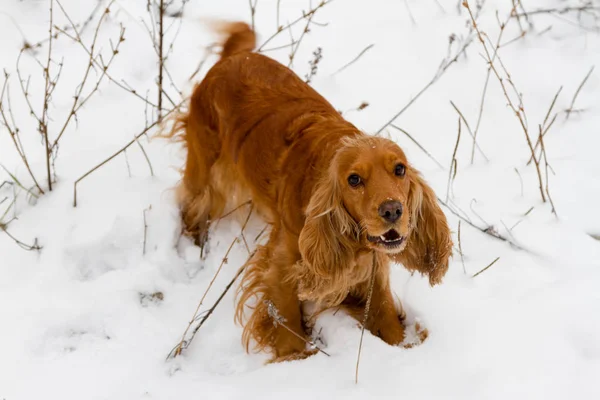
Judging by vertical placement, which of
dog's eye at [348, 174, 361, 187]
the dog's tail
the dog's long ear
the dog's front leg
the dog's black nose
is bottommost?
the dog's front leg

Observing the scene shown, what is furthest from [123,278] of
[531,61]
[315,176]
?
[531,61]

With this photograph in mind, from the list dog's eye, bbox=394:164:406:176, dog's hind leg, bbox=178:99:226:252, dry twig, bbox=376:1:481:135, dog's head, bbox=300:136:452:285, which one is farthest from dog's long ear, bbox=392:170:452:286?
dog's hind leg, bbox=178:99:226:252

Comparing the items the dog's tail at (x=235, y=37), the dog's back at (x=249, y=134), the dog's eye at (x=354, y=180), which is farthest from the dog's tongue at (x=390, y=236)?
the dog's tail at (x=235, y=37)

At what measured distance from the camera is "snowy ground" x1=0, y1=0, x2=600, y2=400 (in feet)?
6.93

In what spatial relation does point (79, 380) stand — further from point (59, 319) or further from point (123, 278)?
point (123, 278)

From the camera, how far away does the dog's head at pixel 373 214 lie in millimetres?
1769

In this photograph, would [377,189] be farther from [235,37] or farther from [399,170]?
[235,37]

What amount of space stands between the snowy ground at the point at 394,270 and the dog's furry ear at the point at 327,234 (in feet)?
1.14

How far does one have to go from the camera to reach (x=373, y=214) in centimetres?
175

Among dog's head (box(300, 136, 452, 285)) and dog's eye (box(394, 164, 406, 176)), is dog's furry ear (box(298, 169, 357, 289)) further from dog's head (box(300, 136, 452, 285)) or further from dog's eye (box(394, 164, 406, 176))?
dog's eye (box(394, 164, 406, 176))

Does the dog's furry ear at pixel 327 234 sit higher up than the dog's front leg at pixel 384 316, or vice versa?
the dog's furry ear at pixel 327 234

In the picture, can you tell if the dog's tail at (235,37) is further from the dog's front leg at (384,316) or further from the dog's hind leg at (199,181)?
the dog's front leg at (384,316)

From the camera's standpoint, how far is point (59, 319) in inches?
95.4

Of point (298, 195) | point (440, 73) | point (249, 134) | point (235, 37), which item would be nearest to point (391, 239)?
point (298, 195)
